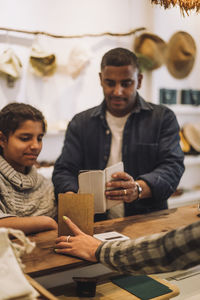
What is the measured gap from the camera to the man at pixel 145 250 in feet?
3.31

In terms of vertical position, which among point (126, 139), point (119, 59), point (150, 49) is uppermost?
point (150, 49)

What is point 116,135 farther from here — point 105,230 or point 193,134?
A: point 193,134

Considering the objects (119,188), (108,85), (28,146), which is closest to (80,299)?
(119,188)

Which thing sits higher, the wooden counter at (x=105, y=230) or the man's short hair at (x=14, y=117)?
the man's short hair at (x=14, y=117)

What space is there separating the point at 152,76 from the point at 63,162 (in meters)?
2.77

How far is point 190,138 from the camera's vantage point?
4.75 metres

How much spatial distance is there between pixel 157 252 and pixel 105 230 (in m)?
0.65

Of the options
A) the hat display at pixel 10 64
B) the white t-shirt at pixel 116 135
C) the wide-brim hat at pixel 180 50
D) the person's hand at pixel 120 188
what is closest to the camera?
the person's hand at pixel 120 188

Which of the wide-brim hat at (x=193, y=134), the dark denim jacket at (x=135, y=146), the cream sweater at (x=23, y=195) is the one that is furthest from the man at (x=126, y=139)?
the wide-brim hat at (x=193, y=134)

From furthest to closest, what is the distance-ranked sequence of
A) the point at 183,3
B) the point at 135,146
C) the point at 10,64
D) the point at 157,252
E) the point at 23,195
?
the point at 10,64 → the point at 135,146 → the point at 23,195 → the point at 183,3 → the point at 157,252

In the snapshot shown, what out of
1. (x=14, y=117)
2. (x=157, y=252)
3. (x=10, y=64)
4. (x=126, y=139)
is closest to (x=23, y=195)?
(x=14, y=117)

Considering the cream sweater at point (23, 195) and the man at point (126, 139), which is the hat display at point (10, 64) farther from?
the cream sweater at point (23, 195)

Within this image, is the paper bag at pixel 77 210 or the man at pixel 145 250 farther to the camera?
the paper bag at pixel 77 210

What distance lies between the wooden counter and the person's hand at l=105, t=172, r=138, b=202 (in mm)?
136
